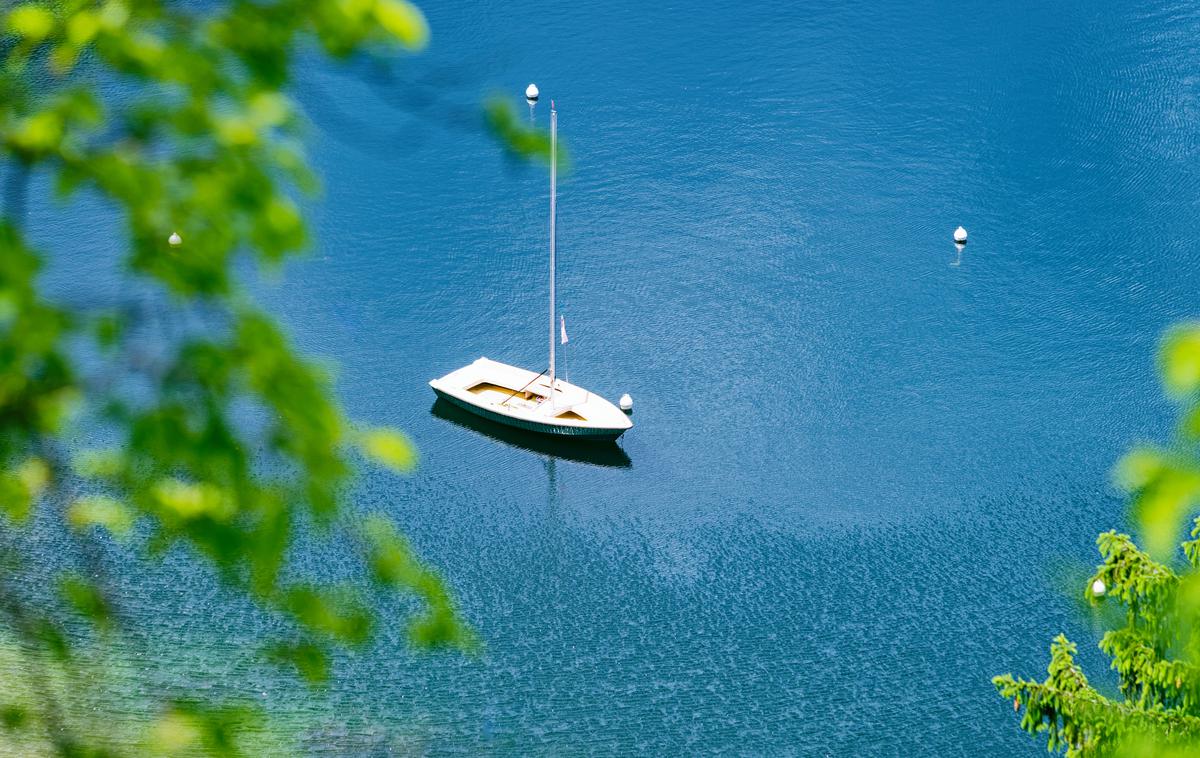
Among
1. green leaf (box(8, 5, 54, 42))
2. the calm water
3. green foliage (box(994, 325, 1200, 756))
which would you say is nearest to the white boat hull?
the calm water

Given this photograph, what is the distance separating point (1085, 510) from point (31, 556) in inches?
726

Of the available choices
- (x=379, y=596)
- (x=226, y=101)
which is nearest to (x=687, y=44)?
(x=379, y=596)

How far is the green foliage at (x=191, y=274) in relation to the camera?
4109 mm

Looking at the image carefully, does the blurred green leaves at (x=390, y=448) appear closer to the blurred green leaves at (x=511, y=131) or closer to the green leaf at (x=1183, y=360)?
the blurred green leaves at (x=511, y=131)

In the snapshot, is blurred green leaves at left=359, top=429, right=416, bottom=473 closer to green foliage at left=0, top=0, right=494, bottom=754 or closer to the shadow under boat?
green foliage at left=0, top=0, right=494, bottom=754

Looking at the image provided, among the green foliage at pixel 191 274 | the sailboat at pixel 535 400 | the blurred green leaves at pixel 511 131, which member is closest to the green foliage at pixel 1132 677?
the blurred green leaves at pixel 511 131

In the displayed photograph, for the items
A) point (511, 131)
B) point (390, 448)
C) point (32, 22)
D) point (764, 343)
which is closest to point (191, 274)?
point (390, 448)

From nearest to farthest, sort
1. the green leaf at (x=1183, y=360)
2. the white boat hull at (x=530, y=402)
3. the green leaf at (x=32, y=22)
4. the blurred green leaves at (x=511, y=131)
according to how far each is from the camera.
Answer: the green leaf at (x=1183, y=360), the green leaf at (x=32, y=22), the blurred green leaves at (x=511, y=131), the white boat hull at (x=530, y=402)

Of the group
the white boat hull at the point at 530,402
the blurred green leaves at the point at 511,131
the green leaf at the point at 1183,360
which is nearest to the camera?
the green leaf at the point at 1183,360

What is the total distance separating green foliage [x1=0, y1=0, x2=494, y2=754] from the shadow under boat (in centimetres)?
2227

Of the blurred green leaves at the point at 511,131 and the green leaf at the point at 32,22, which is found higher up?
the green leaf at the point at 32,22

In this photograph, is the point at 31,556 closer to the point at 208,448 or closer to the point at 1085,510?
the point at 1085,510

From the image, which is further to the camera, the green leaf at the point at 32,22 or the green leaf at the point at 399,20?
the green leaf at the point at 32,22

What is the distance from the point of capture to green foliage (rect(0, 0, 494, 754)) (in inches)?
162
